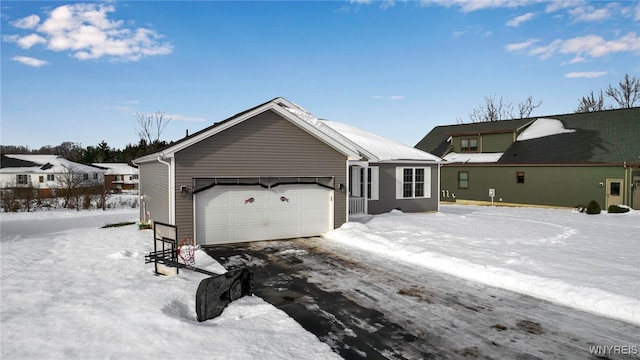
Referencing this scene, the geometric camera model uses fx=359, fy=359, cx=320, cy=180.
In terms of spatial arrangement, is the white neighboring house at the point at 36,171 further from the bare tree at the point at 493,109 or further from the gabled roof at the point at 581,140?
the bare tree at the point at 493,109

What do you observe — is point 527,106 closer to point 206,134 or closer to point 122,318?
point 206,134

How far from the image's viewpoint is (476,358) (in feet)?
16.1

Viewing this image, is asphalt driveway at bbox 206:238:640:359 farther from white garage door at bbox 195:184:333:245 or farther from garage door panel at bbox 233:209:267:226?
garage door panel at bbox 233:209:267:226

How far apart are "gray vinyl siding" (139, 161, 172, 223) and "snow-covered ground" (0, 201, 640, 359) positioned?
1064 millimetres

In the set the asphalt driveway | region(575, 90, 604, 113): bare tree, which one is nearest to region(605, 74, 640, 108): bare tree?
region(575, 90, 604, 113): bare tree

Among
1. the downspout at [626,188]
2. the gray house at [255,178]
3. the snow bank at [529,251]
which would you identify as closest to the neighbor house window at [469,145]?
the downspout at [626,188]

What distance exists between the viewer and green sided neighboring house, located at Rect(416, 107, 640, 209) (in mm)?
23500

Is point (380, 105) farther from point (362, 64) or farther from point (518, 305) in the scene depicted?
point (518, 305)

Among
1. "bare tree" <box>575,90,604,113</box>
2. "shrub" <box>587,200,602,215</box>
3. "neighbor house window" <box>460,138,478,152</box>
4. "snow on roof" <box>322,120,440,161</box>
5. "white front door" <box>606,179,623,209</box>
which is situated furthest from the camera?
"bare tree" <box>575,90,604,113</box>

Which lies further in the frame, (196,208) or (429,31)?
(429,31)

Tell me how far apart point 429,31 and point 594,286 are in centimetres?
2064

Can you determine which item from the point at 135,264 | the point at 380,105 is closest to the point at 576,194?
the point at 380,105

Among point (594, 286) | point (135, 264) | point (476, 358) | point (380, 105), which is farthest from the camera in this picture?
point (380, 105)

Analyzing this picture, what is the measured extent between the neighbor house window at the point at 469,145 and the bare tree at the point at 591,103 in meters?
26.8
